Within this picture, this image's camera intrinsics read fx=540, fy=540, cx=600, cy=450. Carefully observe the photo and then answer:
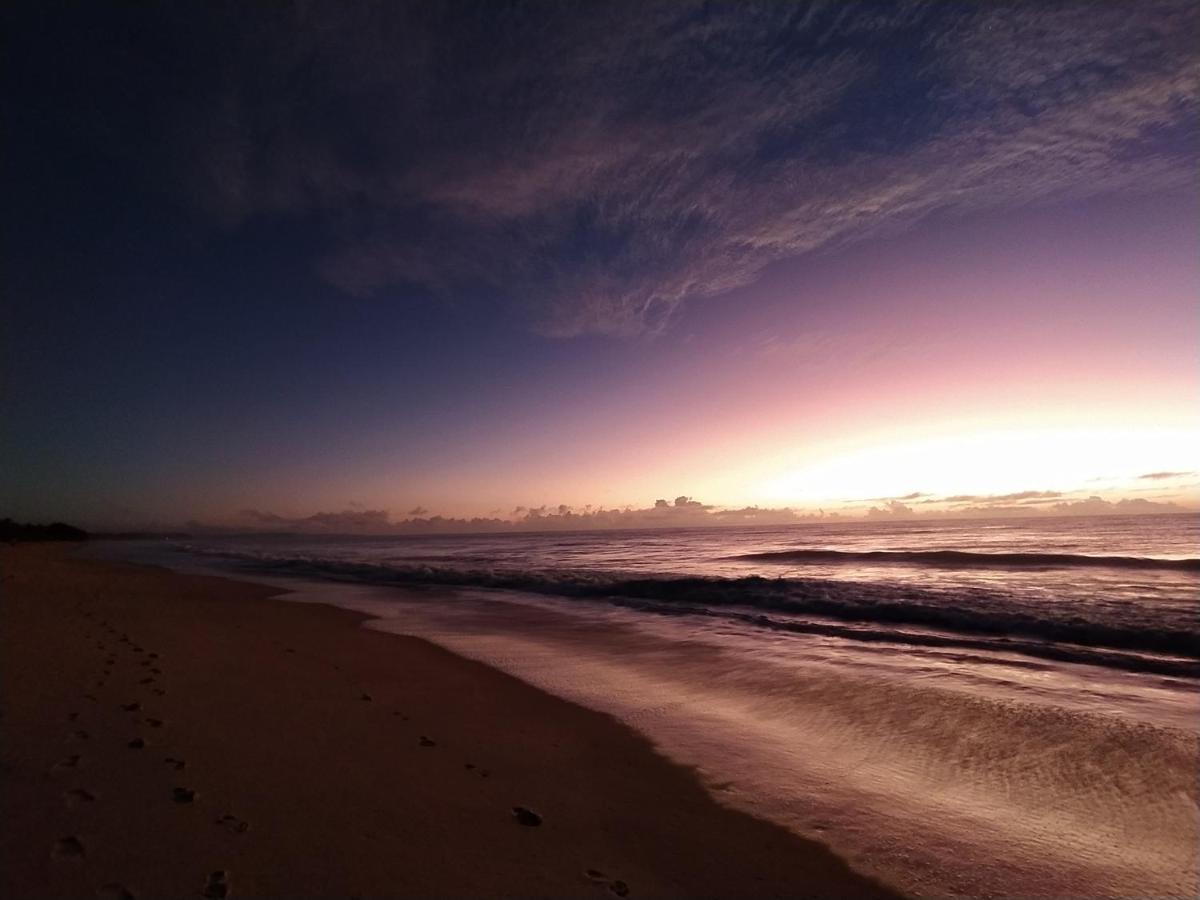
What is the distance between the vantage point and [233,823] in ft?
12.4

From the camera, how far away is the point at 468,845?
3.82 metres

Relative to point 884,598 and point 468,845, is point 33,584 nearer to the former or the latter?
point 468,845

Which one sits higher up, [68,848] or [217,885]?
[68,848]

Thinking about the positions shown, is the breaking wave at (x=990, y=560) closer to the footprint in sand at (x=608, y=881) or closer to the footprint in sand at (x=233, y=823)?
the footprint in sand at (x=608, y=881)

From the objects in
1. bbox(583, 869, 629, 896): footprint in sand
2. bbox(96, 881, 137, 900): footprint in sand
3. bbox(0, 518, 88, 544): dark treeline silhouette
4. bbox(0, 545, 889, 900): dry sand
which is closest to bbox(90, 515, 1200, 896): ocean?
bbox(0, 545, 889, 900): dry sand

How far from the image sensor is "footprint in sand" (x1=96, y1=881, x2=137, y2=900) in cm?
295

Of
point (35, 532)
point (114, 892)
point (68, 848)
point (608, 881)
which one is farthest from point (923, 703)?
point (35, 532)

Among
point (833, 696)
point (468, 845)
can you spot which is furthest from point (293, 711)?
point (833, 696)

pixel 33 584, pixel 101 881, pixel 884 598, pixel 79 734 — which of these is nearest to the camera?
pixel 101 881

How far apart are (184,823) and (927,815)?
19.1ft

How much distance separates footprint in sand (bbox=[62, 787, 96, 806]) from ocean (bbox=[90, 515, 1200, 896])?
494 cm

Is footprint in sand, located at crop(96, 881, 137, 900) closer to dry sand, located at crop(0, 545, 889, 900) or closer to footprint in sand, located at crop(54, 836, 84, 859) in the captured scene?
dry sand, located at crop(0, 545, 889, 900)

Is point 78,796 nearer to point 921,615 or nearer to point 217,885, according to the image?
point 217,885

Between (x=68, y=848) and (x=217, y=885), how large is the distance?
1092mm
